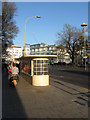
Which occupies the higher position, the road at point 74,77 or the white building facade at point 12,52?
the white building facade at point 12,52

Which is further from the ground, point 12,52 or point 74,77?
point 12,52

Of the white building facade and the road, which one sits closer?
the road

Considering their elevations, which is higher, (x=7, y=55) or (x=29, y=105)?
(x=7, y=55)

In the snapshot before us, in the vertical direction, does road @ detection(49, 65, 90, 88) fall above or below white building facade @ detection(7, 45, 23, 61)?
below

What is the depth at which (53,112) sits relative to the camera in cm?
525

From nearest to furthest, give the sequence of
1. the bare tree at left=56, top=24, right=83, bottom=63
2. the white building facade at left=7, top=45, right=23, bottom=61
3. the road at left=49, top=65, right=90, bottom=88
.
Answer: the road at left=49, top=65, right=90, bottom=88, the white building facade at left=7, top=45, right=23, bottom=61, the bare tree at left=56, top=24, right=83, bottom=63

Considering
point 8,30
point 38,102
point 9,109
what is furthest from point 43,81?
point 8,30

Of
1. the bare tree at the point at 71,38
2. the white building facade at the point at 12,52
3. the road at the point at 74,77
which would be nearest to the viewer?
the road at the point at 74,77

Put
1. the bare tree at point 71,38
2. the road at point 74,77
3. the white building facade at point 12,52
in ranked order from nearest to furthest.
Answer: the road at point 74,77 → the white building facade at point 12,52 → the bare tree at point 71,38

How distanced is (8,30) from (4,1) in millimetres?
4574

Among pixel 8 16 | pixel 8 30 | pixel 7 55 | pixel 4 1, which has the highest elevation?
pixel 4 1

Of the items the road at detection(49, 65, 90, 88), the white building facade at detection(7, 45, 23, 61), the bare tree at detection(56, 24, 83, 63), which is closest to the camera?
the road at detection(49, 65, 90, 88)

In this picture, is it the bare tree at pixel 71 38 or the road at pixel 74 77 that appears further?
the bare tree at pixel 71 38

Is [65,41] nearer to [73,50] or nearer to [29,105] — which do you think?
[73,50]
